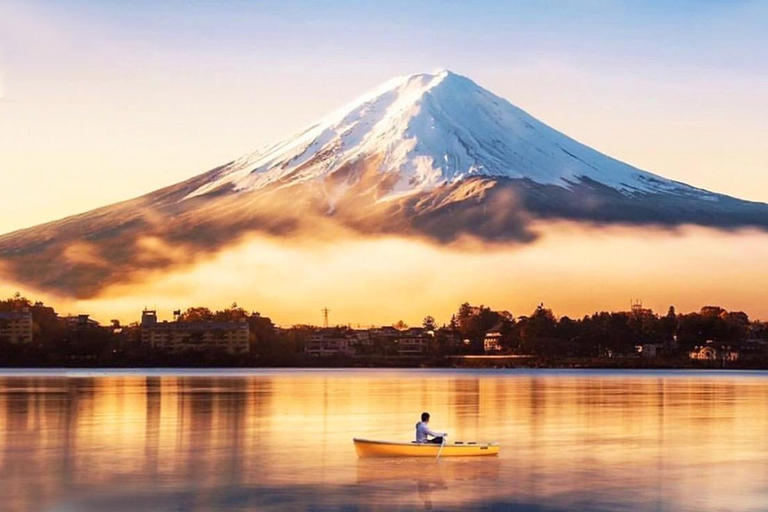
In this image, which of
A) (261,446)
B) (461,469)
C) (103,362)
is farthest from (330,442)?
(103,362)

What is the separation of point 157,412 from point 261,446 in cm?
1334

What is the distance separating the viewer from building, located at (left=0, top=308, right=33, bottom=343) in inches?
5610

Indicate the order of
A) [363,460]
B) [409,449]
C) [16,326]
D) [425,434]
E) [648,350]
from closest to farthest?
1. [363,460]
2. [409,449]
3. [425,434]
4. [16,326]
5. [648,350]

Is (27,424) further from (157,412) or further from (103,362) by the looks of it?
(103,362)

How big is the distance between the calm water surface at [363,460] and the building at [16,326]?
9585 centimetres

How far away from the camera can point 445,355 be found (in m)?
158

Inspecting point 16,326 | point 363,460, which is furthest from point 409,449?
point 16,326

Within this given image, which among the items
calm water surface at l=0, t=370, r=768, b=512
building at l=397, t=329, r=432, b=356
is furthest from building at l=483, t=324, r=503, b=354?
calm water surface at l=0, t=370, r=768, b=512

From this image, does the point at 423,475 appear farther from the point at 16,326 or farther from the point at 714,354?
the point at 16,326

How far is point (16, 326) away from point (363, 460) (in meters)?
124

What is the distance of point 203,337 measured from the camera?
150 metres

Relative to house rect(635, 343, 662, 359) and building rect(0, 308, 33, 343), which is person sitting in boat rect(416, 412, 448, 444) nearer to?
building rect(0, 308, 33, 343)

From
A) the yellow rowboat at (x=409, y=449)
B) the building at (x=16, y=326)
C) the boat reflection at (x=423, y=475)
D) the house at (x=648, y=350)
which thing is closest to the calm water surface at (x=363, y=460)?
the boat reflection at (x=423, y=475)

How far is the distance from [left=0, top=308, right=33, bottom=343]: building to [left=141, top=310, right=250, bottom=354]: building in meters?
13.2
